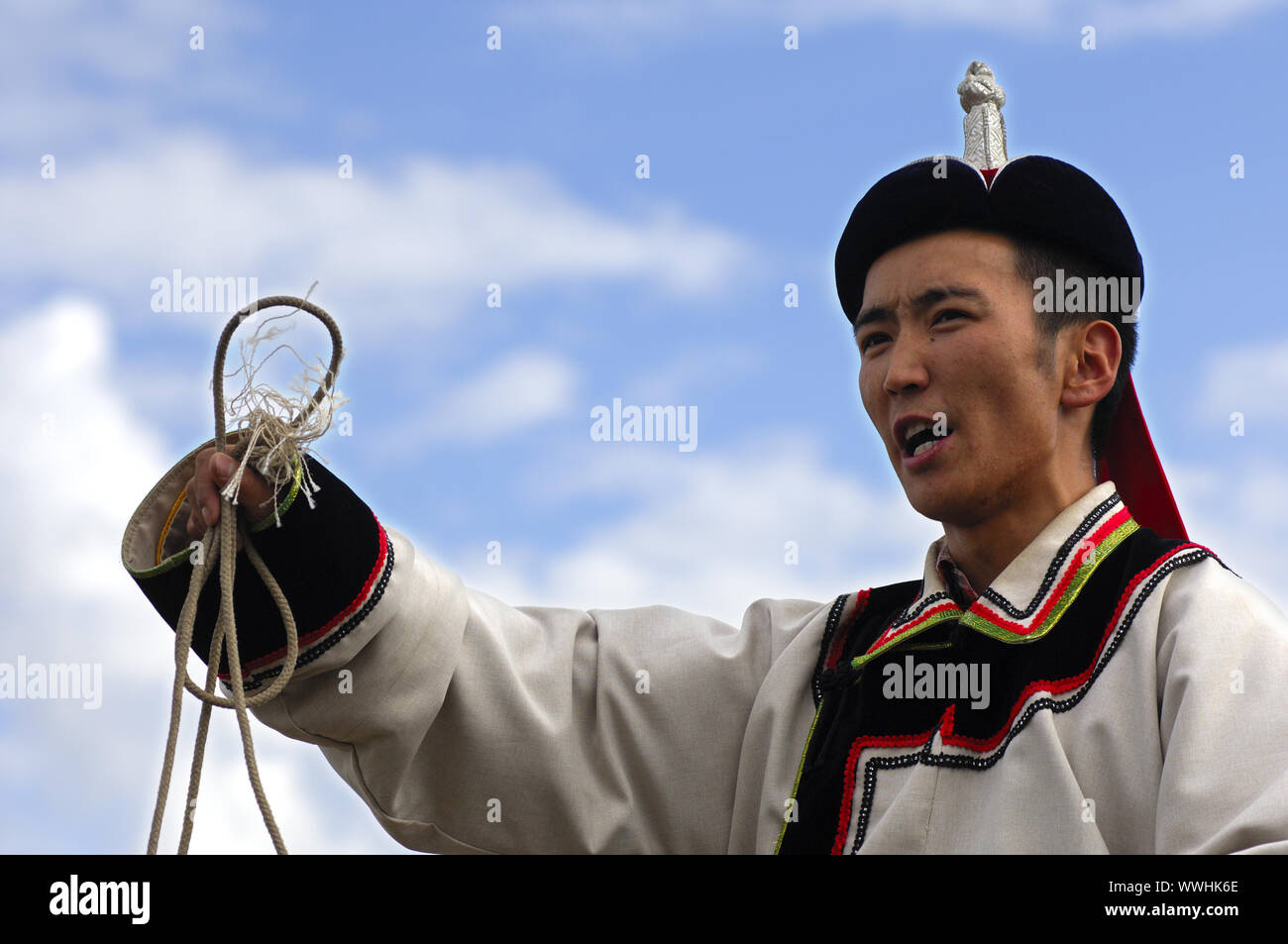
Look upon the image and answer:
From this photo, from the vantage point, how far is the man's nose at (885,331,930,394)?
2.95 metres

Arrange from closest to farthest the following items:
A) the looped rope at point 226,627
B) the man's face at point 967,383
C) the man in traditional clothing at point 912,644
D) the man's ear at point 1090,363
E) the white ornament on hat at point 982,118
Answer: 1. the looped rope at point 226,627
2. the man in traditional clothing at point 912,644
3. the man's face at point 967,383
4. the man's ear at point 1090,363
5. the white ornament on hat at point 982,118

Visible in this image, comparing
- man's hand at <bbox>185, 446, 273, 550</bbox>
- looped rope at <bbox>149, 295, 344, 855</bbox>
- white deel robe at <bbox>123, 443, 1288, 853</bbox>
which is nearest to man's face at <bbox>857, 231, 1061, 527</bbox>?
white deel robe at <bbox>123, 443, 1288, 853</bbox>

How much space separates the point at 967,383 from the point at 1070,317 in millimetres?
312

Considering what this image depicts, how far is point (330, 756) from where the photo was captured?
3.16 meters

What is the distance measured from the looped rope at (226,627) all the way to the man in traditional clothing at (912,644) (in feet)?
0.18

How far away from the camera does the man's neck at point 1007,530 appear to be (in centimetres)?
303

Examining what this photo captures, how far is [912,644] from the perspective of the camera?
3033 mm

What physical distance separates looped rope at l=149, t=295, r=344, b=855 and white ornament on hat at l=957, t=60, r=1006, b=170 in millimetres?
1456

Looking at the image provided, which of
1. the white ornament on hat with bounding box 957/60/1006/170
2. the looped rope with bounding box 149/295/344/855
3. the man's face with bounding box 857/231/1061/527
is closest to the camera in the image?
the looped rope with bounding box 149/295/344/855

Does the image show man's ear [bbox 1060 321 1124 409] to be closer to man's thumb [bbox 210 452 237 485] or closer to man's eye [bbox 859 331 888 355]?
man's eye [bbox 859 331 888 355]

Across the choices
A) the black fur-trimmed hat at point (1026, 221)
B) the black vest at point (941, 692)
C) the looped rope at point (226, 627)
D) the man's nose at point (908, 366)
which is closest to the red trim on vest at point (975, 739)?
the black vest at point (941, 692)

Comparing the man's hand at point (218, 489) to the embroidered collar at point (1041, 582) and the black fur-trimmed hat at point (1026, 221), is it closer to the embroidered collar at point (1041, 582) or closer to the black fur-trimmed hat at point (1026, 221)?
the embroidered collar at point (1041, 582)

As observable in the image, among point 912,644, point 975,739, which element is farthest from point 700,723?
point 975,739

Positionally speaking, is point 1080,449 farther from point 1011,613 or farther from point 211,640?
point 211,640
